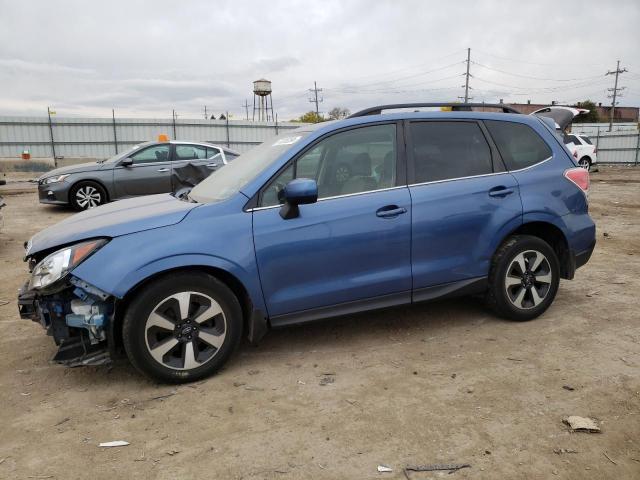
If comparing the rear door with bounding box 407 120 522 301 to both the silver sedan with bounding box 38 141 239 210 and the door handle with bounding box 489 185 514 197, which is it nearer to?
the door handle with bounding box 489 185 514 197

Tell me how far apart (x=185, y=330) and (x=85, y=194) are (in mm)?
8228

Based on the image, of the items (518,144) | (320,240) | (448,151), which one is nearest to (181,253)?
(320,240)

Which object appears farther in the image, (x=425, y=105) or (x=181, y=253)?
(x=425, y=105)

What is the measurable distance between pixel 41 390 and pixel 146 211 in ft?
4.42

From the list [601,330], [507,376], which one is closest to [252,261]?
[507,376]

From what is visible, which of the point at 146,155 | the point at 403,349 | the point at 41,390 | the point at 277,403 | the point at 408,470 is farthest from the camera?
the point at 146,155

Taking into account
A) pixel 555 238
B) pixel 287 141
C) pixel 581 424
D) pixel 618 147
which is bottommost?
pixel 581 424

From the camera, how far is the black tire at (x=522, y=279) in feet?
13.3

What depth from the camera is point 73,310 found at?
122 inches

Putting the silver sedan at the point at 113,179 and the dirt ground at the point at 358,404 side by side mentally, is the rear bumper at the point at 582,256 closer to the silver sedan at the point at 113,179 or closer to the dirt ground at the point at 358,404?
the dirt ground at the point at 358,404

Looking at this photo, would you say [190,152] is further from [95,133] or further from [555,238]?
[95,133]

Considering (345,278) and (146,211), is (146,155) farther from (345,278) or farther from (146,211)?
(345,278)

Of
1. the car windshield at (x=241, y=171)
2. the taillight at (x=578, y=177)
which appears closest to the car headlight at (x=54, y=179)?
the car windshield at (x=241, y=171)

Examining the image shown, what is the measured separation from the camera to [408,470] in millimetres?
2383
